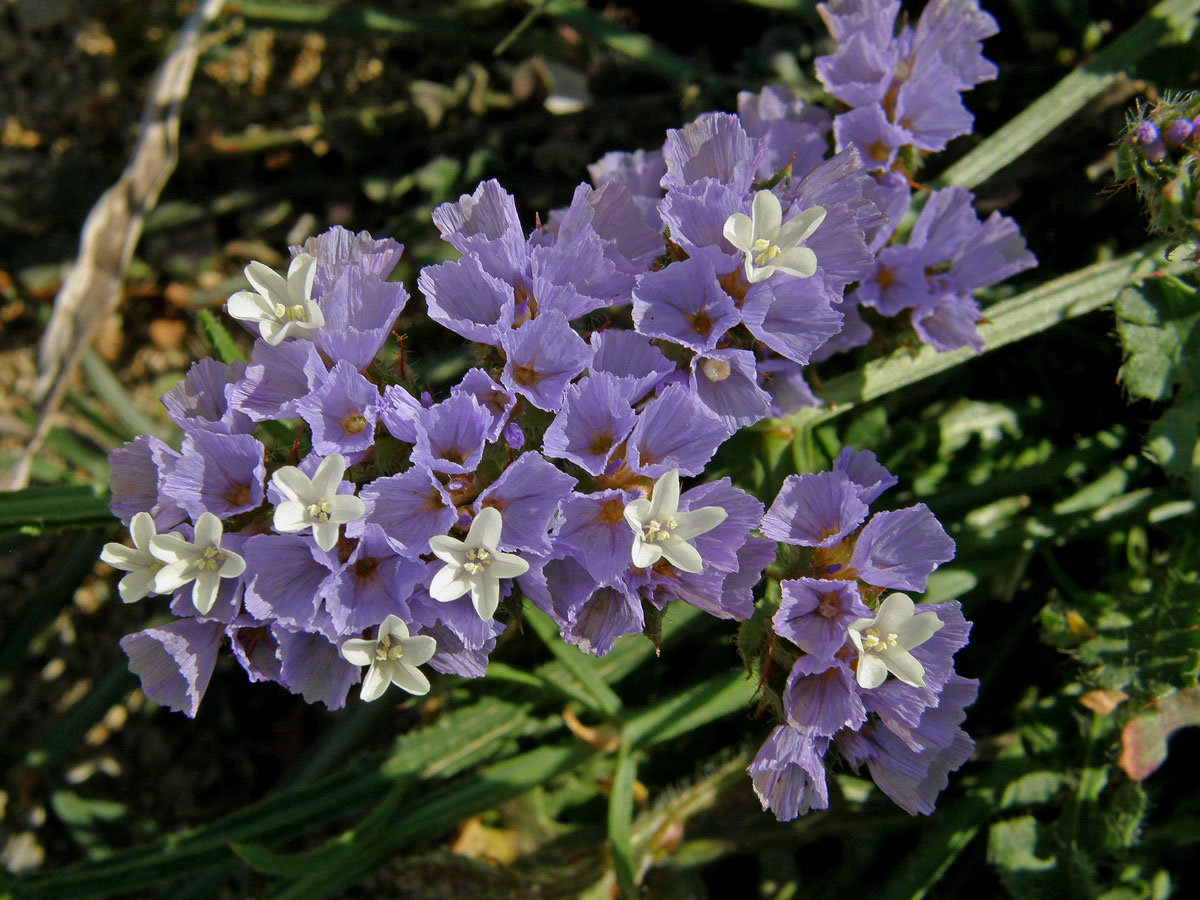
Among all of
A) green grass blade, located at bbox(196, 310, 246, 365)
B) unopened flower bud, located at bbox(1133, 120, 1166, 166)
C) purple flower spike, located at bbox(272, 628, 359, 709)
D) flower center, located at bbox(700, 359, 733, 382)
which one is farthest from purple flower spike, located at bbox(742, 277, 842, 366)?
green grass blade, located at bbox(196, 310, 246, 365)

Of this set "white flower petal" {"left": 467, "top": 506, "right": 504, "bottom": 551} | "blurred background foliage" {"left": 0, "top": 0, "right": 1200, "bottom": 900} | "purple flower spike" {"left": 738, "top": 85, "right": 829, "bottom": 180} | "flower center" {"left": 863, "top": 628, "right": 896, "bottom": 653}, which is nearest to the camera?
"white flower petal" {"left": 467, "top": 506, "right": 504, "bottom": 551}

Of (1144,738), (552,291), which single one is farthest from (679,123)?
(1144,738)

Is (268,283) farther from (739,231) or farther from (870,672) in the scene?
(870,672)

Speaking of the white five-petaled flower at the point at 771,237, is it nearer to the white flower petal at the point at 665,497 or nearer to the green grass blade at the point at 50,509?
the white flower petal at the point at 665,497

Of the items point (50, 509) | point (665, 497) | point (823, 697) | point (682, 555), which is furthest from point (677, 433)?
point (50, 509)

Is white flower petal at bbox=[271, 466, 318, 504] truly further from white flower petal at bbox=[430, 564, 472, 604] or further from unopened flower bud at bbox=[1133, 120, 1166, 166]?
unopened flower bud at bbox=[1133, 120, 1166, 166]

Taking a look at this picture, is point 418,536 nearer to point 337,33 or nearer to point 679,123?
point 679,123
